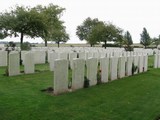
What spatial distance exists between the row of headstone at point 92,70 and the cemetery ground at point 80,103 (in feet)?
1.06

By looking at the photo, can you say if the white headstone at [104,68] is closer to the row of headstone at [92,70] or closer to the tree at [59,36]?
the row of headstone at [92,70]

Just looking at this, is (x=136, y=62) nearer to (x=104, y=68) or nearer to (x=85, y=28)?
(x=104, y=68)

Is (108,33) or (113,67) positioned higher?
(108,33)

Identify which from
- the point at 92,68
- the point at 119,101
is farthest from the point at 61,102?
the point at 92,68

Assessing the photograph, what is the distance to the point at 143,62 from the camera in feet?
48.8

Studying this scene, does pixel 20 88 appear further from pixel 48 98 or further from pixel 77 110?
pixel 77 110

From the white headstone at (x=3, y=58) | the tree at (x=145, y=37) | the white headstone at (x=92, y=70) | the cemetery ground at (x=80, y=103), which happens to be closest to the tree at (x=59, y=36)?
the tree at (x=145, y=37)

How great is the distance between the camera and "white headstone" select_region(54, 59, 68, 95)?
315 inches

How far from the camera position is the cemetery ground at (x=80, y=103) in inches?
235

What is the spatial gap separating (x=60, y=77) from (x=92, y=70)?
6.11 ft

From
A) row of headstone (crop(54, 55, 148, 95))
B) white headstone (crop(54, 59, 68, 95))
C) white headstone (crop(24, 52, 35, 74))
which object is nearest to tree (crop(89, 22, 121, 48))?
row of headstone (crop(54, 55, 148, 95))

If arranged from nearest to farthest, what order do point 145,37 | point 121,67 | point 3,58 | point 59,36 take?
point 121,67 → point 3,58 → point 59,36 → point 145,37

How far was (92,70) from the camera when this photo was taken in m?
9.68

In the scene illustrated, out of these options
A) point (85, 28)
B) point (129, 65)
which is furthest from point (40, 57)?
point (85, 28)
